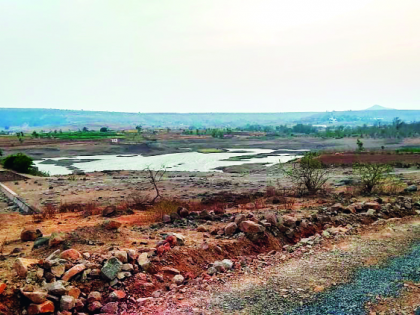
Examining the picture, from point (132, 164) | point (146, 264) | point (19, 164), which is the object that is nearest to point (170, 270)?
point (146, 264)

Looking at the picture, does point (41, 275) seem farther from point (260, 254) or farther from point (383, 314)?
point (383, 314)

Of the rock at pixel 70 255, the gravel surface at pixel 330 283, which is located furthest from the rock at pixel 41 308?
the gravel surface at pixel 330 283

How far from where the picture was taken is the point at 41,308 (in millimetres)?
6293

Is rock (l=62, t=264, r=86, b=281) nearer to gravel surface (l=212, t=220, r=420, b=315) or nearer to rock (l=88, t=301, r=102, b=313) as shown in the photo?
Result: rock (l=88, t=301, r=102, b=313)

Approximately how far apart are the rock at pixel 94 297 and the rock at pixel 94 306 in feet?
0.32

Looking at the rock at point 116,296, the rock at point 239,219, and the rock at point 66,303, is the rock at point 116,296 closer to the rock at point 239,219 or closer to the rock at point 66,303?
the rock at point 66,303

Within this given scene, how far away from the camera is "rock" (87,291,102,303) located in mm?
6766

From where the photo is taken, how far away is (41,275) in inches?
279

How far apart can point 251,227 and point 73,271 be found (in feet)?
14.5

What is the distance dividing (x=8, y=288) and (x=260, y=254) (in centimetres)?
506

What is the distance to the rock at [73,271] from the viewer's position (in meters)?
7.12

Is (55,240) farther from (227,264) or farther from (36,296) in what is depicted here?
(227,264)

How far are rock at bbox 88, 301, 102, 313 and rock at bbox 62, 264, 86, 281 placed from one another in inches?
29.7

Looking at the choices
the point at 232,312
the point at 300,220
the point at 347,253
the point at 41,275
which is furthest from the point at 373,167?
the point at 41,275
